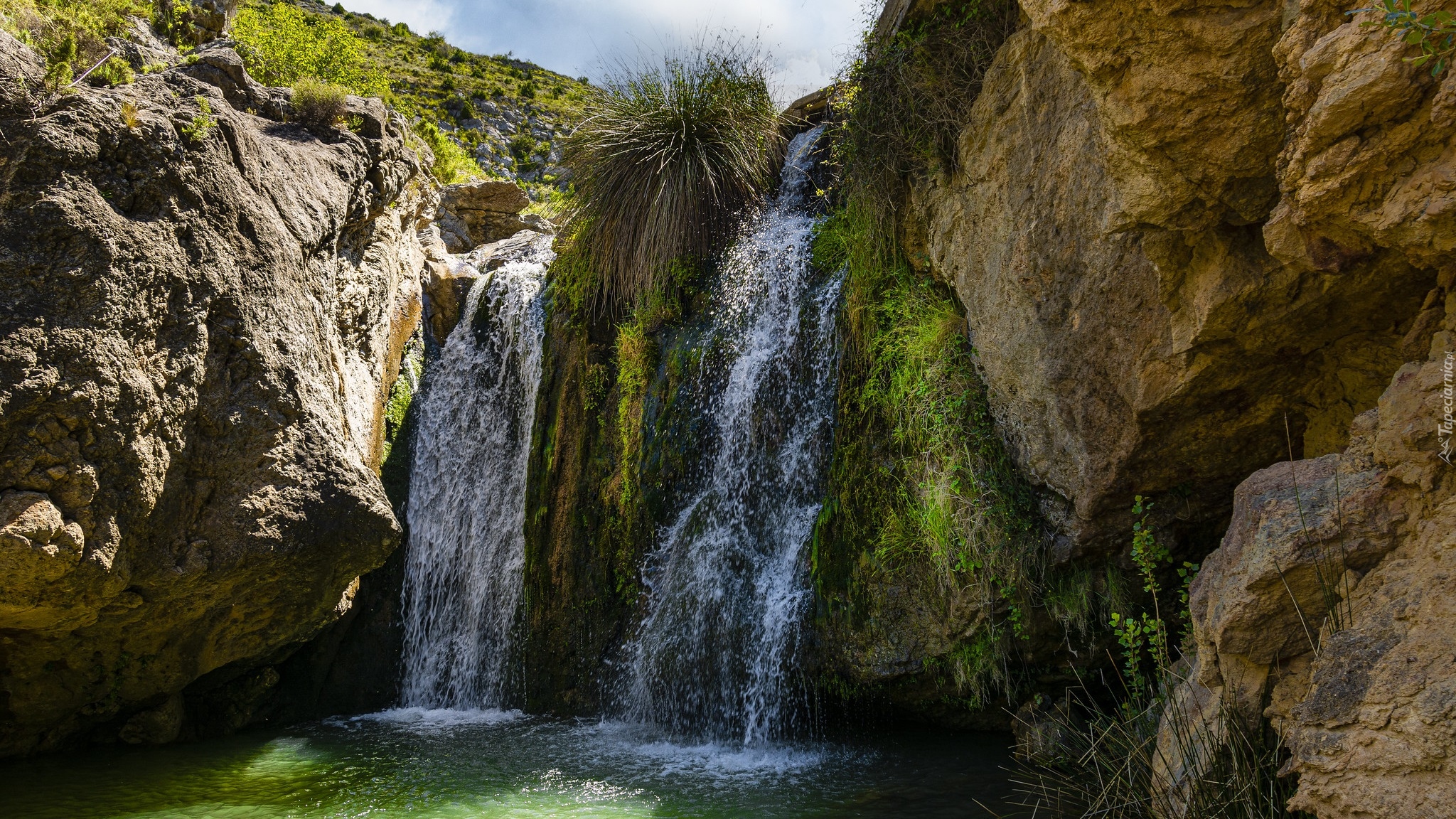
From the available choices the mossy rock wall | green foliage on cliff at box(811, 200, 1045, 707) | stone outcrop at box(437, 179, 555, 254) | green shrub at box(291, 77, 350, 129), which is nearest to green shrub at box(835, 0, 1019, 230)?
green foliage on cliff at box(811, 200, 1045, 707)

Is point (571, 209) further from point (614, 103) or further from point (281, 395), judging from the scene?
point (281, 395)

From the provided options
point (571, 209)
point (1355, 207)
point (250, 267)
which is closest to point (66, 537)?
point (250, 267)

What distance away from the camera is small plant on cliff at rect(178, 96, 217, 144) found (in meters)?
5.45

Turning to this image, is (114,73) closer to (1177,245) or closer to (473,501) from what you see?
(473,501)

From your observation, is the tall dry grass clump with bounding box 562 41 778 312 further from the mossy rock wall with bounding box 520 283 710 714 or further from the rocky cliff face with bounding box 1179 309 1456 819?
the rocky cliff face with bounding box 1179 309 1456 819

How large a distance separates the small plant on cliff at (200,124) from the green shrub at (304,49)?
12.2 feet

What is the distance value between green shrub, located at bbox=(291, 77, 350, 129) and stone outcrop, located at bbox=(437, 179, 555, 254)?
4.46m

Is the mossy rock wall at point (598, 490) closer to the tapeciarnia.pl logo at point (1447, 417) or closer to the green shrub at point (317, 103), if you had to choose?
the green shrub at point (317, 103)

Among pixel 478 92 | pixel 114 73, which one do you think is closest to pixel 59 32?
pixel 114 73

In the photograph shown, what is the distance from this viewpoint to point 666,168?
771cm

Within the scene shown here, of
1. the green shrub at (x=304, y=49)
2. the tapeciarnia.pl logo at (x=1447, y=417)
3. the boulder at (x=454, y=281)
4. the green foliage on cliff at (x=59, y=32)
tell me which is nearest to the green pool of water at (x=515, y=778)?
the tapeciarnia.pl logo at (x=1447, y=417)

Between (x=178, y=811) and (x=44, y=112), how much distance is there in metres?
4.05

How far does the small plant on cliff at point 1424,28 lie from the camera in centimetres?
223

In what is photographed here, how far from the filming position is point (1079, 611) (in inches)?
192
